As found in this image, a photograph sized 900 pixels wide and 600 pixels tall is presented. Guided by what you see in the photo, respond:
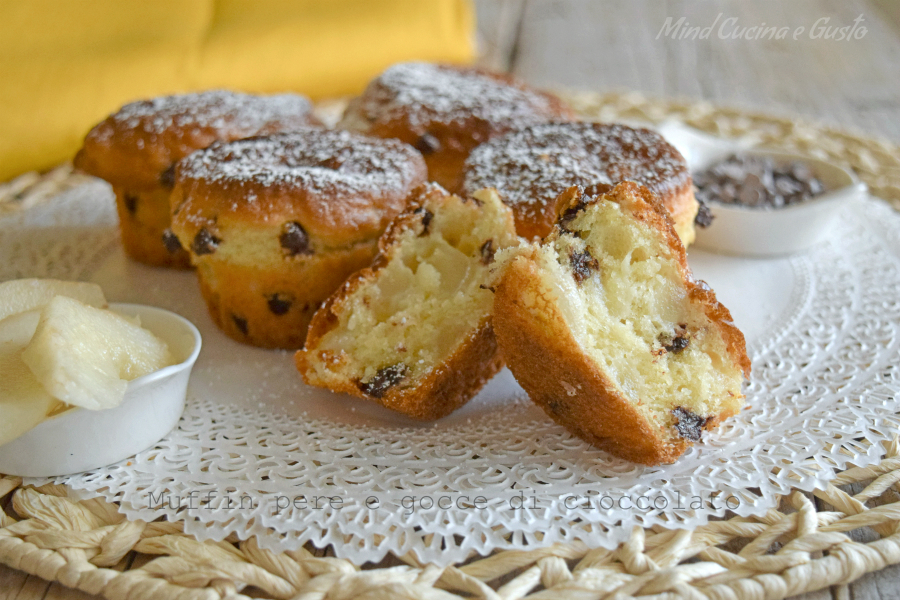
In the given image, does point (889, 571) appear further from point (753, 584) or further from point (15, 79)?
point (15, 79)

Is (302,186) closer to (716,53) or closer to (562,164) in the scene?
(562,164)

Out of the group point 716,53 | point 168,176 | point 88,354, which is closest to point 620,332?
point 88,354

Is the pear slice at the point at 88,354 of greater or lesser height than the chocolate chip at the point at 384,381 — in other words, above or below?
below

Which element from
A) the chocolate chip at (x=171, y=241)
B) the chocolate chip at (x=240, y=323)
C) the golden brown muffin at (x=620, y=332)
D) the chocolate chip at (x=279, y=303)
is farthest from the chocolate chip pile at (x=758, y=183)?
the chocolate chip at (x=171, y=241)

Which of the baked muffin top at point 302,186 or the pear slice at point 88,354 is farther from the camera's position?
the baked muffin top at point 302,186

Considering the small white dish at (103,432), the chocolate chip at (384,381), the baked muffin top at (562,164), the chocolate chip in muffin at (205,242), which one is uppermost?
the baked muffin top at (562,164)

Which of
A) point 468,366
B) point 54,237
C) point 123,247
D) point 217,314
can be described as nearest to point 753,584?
point 468,366

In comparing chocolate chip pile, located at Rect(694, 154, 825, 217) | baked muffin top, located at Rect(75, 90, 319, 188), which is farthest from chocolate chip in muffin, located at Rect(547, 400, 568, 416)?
baked muffin top, located at Rect(75, 90, 319, 188)

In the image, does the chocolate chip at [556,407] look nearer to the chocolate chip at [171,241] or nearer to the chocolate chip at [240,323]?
the chocolate chip at [240,323]

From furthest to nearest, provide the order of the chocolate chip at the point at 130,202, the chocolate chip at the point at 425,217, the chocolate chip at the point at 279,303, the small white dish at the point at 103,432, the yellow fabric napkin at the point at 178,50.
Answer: the yellow fabric napkin at the point at 178,50 → the chocolate chip at the point at 130,202 → the chocolate chip at the point at 279,303 → the chocolate chip at the point at 425,217 → the small white dish at the point at 103,432
